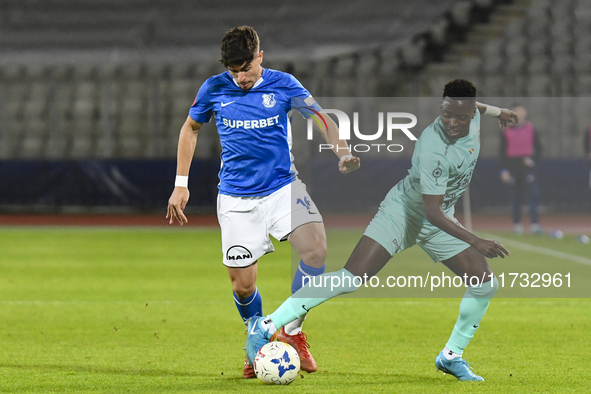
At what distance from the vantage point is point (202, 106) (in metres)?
5.33

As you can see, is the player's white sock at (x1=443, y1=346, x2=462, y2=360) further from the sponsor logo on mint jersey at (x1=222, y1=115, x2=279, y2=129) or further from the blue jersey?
the sponsor logo on mint jersey at (x1=222, y1=115, x2=279, y2=129)

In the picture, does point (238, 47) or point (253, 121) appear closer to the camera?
point (238, 47)

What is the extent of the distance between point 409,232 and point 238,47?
1.46 m

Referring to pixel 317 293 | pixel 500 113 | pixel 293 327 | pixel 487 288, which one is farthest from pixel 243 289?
pixel 500 113

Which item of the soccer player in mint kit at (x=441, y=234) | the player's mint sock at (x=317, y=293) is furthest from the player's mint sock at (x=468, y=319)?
the player's mint sock at (x=317, y=293)

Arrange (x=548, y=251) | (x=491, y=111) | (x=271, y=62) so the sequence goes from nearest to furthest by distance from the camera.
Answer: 1. (x=491, y=111)
2. (x=548, y=251)
3. (x=271, y=62)

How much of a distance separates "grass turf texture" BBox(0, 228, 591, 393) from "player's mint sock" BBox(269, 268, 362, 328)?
0.40 meters

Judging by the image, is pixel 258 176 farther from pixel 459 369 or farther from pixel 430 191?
pixel 459 369

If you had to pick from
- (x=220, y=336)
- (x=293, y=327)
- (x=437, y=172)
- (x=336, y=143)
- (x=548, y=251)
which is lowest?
(x=548, y=251)

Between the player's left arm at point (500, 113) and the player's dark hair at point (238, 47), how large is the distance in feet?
4.55

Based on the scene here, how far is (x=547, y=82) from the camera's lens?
70.0 feet

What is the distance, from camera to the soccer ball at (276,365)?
4828 mm

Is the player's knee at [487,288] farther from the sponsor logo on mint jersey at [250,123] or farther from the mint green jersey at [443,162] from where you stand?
the sponsor logo on mint jersey at [250,123]

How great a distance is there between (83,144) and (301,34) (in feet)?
22.6
